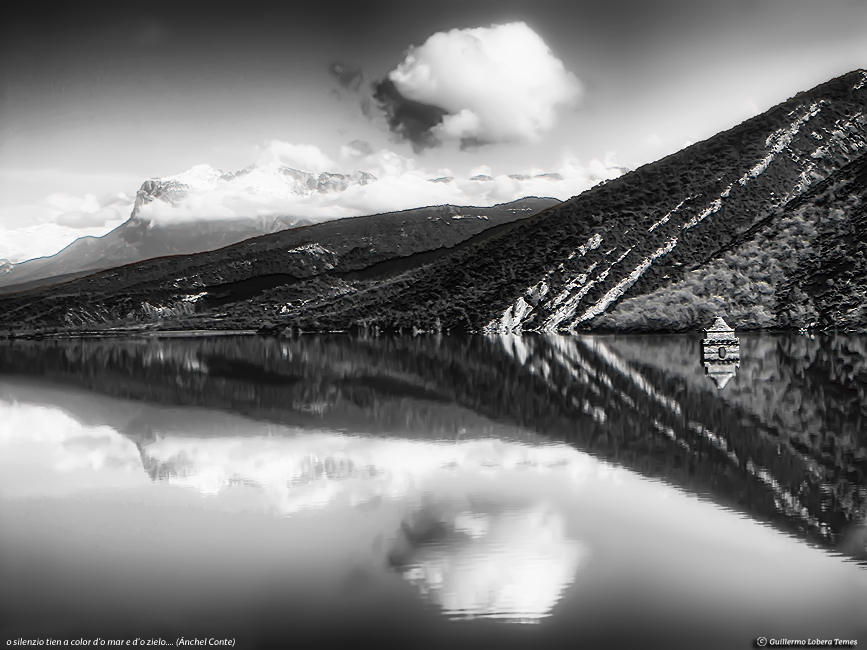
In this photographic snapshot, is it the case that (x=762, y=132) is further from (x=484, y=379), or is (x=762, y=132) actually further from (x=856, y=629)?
(x=856, y=629)

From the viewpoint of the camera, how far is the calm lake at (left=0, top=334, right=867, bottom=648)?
875cm

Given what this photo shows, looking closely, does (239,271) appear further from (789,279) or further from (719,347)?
(719,347)

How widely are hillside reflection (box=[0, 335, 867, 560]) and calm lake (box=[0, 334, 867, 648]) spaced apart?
93 millimetres

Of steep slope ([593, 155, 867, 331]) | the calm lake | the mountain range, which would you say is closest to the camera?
the calm lake

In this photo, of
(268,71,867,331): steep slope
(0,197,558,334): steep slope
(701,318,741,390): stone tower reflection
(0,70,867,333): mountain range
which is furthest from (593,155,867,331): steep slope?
(0,197,558,334): steep slope

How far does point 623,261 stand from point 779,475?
3093 inches

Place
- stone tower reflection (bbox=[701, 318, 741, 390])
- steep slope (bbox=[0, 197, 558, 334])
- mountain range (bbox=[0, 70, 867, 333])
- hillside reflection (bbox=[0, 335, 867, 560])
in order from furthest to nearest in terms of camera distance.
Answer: steep slope (bbox=[0, 197, 558, 334]) < mountain range (bbox=[0, 70, 867, 333]) < stone tower reflection (bbox=[701, 318, 741, 390]) < hillside reflection (bbox=[0, 335, 867, 560])

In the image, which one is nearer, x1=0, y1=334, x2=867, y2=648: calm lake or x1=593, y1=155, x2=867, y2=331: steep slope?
x1=0, y1=334, x2=867, y2=648: calm lake

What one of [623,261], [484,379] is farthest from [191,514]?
[623,261]

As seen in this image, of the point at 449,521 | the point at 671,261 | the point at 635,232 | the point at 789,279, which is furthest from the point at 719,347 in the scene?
→ the point at 635,232

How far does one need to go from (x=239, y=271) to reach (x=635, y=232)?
8502 centimetres

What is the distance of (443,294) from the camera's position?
101500 millimetres

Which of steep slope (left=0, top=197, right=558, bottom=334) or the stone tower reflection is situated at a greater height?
steep slope (left=0, top=197, right=558, bottom=334)

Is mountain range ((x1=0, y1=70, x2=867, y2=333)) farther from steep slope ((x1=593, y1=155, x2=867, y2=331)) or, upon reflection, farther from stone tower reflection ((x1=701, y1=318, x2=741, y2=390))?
stone tower reflection ((x1=701, y1=318, x2=741, y2=390))
